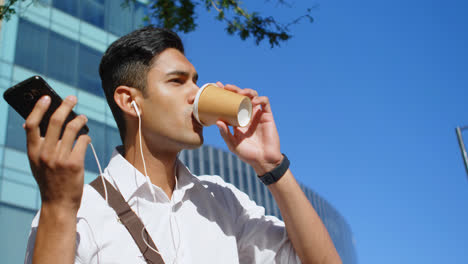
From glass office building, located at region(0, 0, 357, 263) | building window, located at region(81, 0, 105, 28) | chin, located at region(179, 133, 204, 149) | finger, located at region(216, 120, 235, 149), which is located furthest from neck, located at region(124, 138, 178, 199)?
building window, located at region(81, 0, 105, 28)

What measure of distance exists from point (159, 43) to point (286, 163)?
41.0 inches

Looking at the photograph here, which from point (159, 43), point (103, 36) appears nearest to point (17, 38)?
point (103, 36)

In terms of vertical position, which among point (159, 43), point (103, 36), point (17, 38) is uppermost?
point (103, 36)

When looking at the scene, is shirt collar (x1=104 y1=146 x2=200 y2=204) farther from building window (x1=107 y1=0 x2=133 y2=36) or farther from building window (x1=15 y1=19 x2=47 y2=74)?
building window (x1=107 y1=0 x2=133 y2=36)

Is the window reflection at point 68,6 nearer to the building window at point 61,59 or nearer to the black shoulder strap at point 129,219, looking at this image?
the building window at point 61,59

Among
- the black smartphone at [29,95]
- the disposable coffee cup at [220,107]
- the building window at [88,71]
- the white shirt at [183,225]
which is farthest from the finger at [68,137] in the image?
the building window at [88,71]

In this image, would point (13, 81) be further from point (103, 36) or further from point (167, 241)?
point (167, 241)

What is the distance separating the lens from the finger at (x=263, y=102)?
2.33 metres

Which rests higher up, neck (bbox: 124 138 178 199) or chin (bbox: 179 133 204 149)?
chin (bbox: 179 133 204 149)

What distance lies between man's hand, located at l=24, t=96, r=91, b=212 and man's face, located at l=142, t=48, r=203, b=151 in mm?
766

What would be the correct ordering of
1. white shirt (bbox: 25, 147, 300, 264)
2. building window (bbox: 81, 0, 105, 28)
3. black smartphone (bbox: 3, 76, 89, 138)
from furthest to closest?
building window (bbox: 81, 0, 105, 28) → white shirt (bbox: 25, 147, 300, 264) → black smartphone (bbox: 3, 76, 89, 138)

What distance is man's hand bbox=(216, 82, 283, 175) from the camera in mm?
2215

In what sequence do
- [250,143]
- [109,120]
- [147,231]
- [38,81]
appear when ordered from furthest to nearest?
1. [109,120]
2. [250,143]
3. [147,231]
4. [38,81]

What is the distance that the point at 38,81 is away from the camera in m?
1.70
